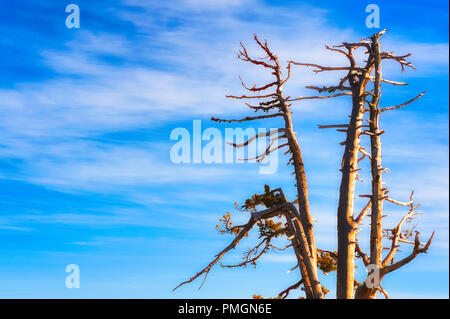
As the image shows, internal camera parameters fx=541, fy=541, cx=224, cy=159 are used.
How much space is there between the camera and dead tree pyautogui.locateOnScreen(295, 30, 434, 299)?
498 inches

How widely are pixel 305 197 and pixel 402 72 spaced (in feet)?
14.5

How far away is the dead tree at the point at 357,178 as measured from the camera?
12.6 m

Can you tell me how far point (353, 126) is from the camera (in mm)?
13148

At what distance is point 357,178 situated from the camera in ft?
43.1

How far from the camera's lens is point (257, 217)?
1387 cm

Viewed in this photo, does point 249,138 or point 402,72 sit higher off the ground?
point 402,72

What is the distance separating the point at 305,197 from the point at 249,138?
6.85 ft
